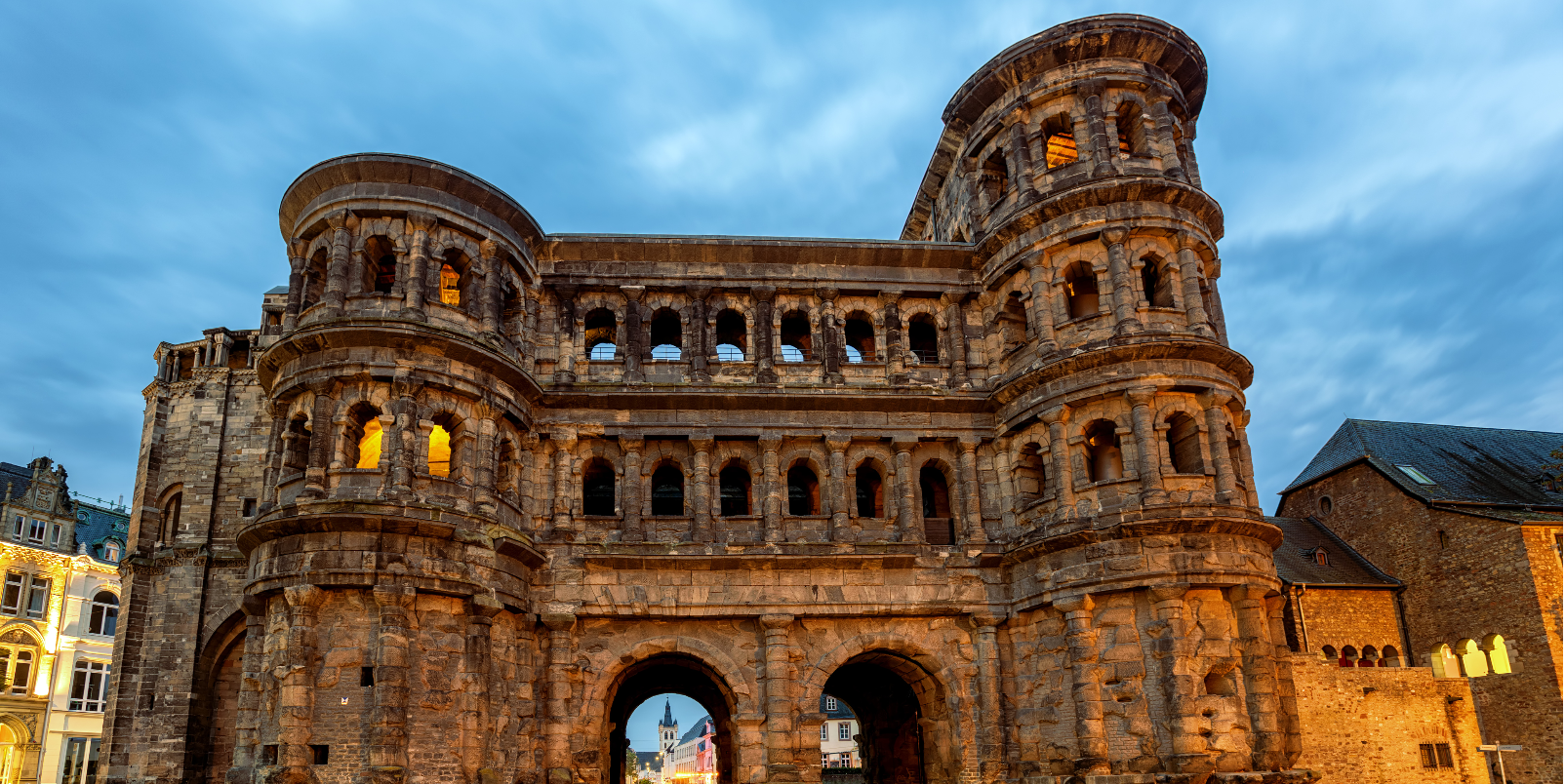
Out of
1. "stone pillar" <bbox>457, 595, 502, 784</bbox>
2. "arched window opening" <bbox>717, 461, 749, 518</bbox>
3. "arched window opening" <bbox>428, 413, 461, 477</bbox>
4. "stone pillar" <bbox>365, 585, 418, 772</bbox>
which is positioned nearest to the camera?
"stone pillar" <bbox>365, 585, 418, 772</bbox>

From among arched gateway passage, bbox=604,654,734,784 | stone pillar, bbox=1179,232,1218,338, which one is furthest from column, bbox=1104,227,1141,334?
arched gateway passage, bbox=604,654,734,784

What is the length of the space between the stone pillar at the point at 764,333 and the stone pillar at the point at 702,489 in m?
2.37

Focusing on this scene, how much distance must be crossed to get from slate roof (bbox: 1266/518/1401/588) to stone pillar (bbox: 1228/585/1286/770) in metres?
12.2

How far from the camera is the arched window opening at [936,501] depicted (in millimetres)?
27461

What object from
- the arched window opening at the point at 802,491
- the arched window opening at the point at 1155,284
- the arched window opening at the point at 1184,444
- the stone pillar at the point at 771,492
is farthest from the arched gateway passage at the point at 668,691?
the arched window opening at the point at 1155,284

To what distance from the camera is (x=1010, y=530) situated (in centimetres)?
2645

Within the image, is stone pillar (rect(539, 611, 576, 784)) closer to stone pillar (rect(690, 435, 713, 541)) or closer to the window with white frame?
stone pillar (rect(690, 435, 713, 541))

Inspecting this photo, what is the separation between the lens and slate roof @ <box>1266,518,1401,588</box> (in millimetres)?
35206

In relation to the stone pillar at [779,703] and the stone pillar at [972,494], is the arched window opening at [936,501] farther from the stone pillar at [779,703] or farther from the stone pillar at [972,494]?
the stone pillar at [779,703]

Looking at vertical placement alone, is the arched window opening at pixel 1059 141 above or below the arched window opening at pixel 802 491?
above

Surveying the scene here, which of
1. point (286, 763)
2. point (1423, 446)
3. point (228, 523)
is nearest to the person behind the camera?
point (286, 763)

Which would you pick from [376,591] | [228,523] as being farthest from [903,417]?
[228,523]

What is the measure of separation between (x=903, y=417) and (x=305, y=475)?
14.5 m

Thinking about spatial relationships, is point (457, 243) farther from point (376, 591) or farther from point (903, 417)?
point (903, 417)
